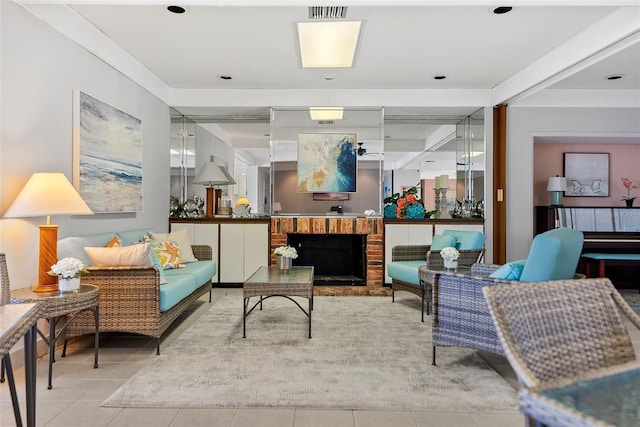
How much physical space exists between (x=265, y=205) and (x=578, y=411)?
544cm

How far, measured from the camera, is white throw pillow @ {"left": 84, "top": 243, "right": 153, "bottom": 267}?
3.09m

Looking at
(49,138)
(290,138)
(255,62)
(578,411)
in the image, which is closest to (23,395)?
(49,138)

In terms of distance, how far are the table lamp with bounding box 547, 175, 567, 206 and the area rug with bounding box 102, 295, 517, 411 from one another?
10.8 ft

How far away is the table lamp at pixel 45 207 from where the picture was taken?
8.45 ft

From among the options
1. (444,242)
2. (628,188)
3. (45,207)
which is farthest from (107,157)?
(628,188)

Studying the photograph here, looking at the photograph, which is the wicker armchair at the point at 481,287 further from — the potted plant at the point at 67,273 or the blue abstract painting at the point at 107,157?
the blue abstract painting at the point at 107,157

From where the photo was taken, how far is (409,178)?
6574 mm

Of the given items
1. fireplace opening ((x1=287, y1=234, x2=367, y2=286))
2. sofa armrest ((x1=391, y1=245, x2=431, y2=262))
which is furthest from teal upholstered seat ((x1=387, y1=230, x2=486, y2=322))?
fireplace opening ((x1=287, y1=234, x2=367, y2=286))

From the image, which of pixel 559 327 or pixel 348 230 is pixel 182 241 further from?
pixel 559 327

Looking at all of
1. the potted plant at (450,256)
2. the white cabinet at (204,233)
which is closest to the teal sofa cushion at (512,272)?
the potted plant at (450,256)

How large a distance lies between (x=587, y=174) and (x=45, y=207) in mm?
7019

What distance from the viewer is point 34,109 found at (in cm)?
298

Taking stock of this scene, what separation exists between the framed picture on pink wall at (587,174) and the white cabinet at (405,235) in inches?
99.2

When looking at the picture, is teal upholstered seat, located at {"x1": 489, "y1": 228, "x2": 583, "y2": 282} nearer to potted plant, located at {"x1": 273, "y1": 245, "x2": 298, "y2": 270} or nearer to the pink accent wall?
potted plant, located at {"x1": 273, "y1": 245, "x2": 298, "y2": 270}
